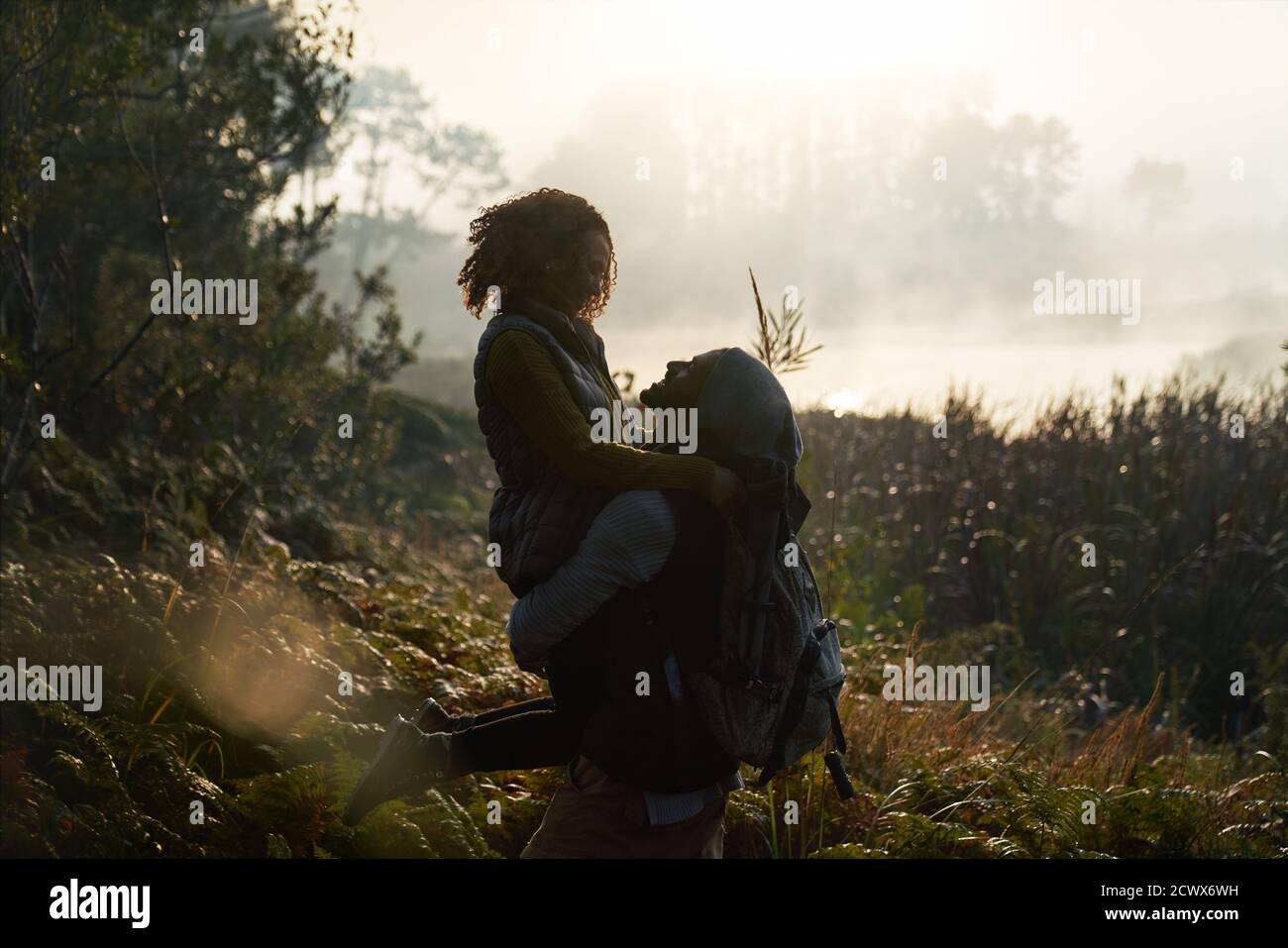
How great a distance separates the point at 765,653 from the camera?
286 cm

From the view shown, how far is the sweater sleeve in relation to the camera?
2803mm

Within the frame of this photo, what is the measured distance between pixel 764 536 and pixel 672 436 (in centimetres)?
42

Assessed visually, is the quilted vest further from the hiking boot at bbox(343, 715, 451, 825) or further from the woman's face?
the hiking boot at bbox(343, 715, 451, 825)

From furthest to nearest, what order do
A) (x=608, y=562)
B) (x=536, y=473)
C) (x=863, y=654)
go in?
(x=863, y=654) < (x=536, y=473) < (x=608, y=562)

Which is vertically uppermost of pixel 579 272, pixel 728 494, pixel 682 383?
pixel 579 272

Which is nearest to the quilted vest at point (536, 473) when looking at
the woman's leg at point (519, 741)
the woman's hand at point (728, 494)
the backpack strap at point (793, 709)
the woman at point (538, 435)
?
the woman at point (538, 435)

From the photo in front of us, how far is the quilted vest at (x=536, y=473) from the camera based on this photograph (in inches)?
114

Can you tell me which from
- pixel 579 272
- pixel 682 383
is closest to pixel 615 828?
pixel 682 383

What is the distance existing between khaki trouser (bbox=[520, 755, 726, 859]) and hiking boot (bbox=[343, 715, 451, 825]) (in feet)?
1.65

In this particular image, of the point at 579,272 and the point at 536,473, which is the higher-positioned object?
the point at 579,272

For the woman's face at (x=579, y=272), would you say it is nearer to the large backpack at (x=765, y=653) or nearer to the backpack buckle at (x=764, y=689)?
the large backpack at (x=765, y=653)

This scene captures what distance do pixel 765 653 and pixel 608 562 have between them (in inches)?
19.5

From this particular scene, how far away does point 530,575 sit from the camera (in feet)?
9.52

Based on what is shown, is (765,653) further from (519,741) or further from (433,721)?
(433,721)
